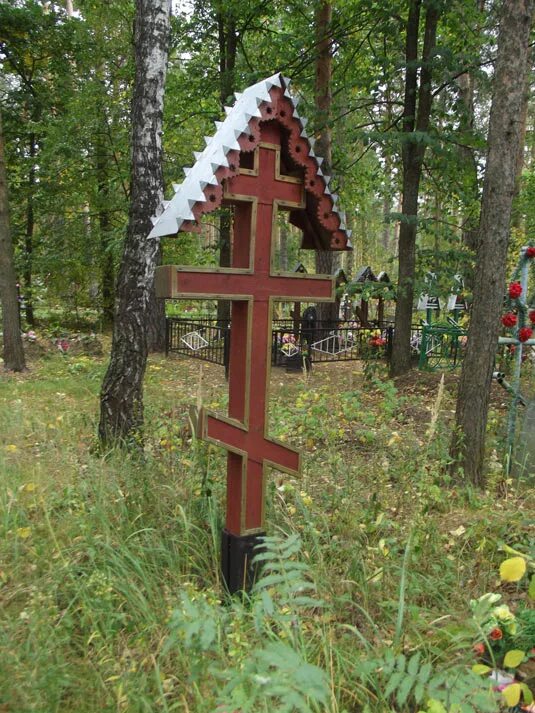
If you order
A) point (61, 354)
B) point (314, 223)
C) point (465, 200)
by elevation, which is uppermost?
point (465, 200)

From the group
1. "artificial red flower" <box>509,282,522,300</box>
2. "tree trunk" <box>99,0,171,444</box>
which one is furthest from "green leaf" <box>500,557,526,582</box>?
"artificial red flower" <box>509,282,522,300</box>

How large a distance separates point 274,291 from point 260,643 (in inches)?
62.5

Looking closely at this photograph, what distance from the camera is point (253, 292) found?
9.11ft

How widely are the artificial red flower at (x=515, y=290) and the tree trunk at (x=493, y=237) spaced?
0.98 metres

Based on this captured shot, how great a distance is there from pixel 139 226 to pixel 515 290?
3.59 m

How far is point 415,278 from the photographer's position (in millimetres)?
9375

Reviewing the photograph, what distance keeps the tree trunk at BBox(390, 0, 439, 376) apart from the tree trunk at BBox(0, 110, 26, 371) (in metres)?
6.42

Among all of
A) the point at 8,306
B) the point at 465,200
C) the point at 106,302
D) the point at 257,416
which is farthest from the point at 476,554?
the point at 106,302

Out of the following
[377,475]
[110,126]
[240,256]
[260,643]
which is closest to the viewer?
[260,643]

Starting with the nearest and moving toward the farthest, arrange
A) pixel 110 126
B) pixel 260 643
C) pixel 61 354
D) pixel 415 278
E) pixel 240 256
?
pixel 260 643, pixel 240 256, pixel 415 278, pixel 61 354, pixel 110 126

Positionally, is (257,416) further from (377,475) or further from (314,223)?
(377,475)

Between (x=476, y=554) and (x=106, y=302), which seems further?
(x=106, y=302)

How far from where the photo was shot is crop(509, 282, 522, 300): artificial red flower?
545 cm

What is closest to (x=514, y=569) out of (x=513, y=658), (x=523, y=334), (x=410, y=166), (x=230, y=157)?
(x=513, y=658)
